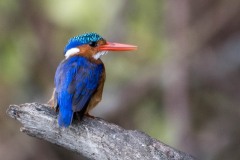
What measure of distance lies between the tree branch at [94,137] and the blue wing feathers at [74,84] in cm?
10

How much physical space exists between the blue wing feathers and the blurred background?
3.36 metres

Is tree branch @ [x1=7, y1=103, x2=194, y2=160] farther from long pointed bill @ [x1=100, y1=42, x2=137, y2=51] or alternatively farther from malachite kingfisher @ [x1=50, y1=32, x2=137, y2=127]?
long pointed bill @ [x1=100, y1=42, x2=137, y2=51]

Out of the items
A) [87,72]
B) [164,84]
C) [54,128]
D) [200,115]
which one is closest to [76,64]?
[87,72]

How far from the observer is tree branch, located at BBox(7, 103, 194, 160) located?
464 centimetres

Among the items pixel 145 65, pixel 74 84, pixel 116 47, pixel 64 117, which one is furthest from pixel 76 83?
pixel 145 65

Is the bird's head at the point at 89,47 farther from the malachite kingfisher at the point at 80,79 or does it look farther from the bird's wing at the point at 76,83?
the bird's wing at the point at 76,83

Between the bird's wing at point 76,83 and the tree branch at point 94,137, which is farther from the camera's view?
the bird's wing at point 76,83

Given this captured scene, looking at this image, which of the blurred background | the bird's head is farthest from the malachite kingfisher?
the blurred background

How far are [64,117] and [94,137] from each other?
269 millimetres

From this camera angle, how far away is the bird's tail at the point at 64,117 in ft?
15.9

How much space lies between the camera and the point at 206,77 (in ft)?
31.2

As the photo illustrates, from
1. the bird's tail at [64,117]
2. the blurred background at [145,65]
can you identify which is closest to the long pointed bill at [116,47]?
the bird's tail at [64,117]

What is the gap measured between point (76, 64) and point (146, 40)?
14.6 ft

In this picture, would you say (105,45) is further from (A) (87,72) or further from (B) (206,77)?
(B) (206,77)
